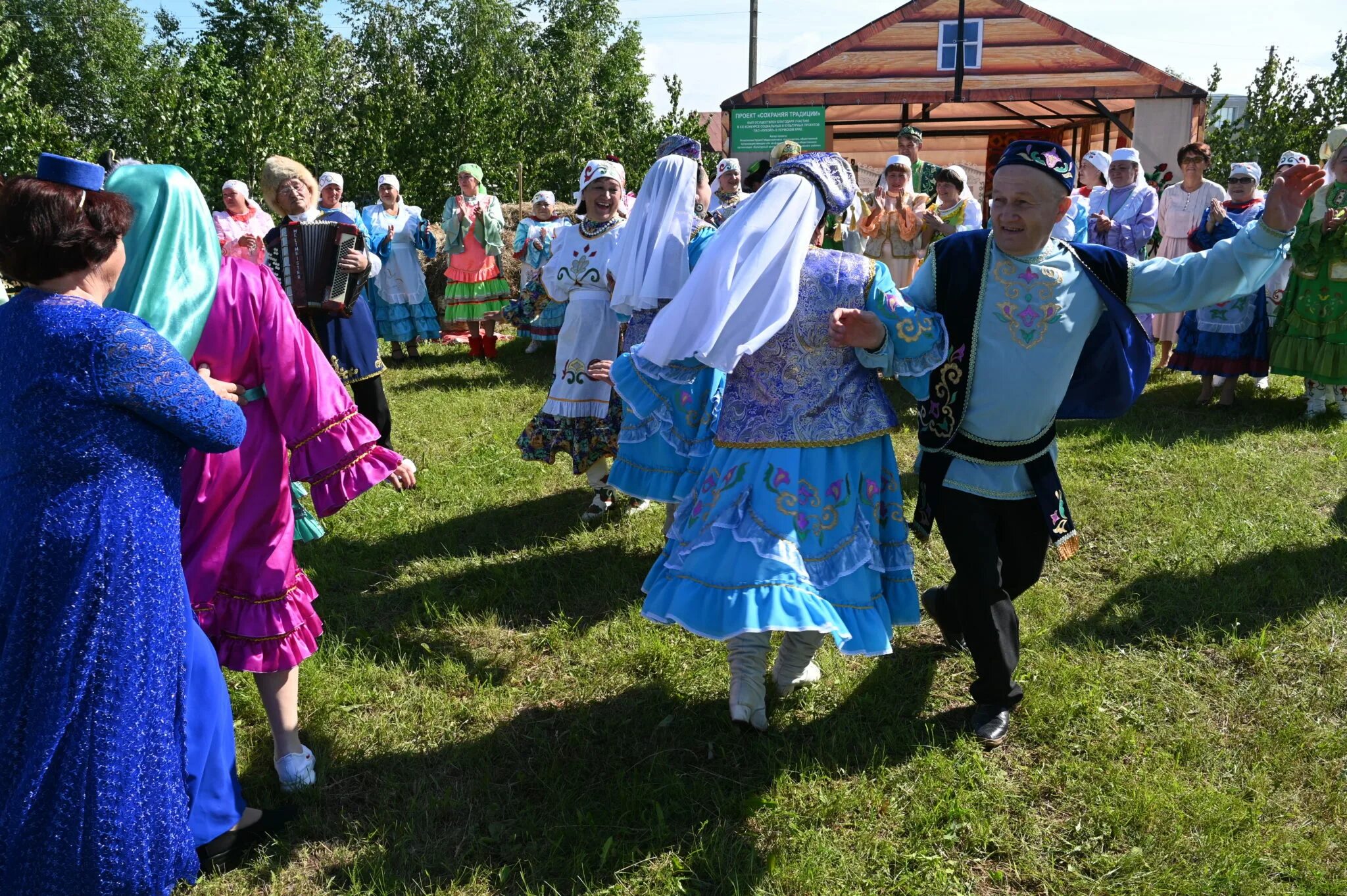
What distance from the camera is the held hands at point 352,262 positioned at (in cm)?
541

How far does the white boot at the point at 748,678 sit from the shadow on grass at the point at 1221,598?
5.17ft

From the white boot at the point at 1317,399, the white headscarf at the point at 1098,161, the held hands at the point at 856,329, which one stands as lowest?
the white boot at the point at 1317,399

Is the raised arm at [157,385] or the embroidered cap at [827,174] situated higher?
the embroidered cap at [827,174]

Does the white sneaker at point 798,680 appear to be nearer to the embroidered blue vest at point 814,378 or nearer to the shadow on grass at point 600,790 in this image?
the shadow on grass at point 600,790

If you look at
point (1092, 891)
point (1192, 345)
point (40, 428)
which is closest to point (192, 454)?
point (40, 428)

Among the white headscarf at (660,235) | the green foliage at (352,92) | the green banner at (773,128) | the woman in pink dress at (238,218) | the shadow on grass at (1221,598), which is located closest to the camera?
the shadow on grass at (1221,598)

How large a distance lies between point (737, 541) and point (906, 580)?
0.65m

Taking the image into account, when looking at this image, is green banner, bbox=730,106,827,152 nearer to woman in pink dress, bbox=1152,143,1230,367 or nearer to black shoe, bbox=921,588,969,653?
woman in pink dress, bbox=1152,143,1230,367

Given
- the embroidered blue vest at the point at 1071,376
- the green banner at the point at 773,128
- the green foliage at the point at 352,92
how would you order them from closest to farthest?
the embroidered blue vest at the point at 1071,376, the green banner at the point at 773,128, the green foliage at the point at 352,92

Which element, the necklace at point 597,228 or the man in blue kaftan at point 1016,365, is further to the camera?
the necklace at point 597,228

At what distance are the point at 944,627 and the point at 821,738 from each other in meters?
0.89

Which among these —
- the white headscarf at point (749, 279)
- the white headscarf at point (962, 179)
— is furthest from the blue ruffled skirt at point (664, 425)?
the white headscarf at point (962, 179)

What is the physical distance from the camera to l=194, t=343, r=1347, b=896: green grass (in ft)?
9.36

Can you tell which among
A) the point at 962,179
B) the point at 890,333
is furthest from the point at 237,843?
the point at 962,179
